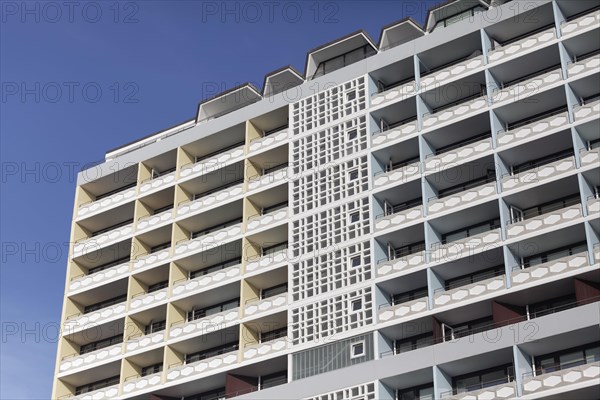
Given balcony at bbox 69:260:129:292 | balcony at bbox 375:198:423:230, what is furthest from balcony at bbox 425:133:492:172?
balcony at bbox 69:260:129:292

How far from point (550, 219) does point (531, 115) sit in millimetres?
7768

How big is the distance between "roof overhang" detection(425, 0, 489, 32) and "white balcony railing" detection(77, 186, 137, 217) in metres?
22.7

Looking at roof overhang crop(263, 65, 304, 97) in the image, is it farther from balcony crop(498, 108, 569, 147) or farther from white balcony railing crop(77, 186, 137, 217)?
balcony crop(498, 108, 569, 147)

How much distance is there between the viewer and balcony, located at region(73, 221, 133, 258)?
2958 inches

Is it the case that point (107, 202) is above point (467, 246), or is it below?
above

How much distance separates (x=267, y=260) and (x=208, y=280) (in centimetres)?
424

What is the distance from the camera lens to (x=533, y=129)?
61375mm

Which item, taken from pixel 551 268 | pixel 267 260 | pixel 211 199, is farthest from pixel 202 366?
pixel 551 268

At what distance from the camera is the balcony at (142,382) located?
67125 millimetres

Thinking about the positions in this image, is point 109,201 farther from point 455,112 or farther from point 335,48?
point 455,112

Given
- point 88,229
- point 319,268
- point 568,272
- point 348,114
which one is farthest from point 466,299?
point 88,229

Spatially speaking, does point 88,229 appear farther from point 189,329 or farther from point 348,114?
point 348,114

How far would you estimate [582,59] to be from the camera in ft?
209

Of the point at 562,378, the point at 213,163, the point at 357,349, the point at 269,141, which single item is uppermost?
the point at 269,141
